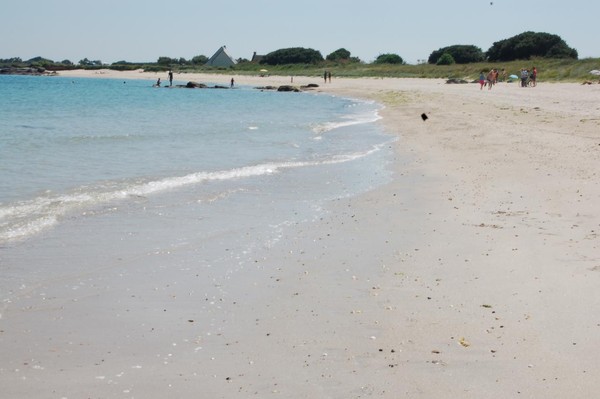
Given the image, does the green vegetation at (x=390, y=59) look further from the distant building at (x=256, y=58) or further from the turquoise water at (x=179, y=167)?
the turquoise water at (x=179, y=167)

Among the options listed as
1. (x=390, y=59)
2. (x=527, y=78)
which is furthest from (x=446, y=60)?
(x=527, y=78)

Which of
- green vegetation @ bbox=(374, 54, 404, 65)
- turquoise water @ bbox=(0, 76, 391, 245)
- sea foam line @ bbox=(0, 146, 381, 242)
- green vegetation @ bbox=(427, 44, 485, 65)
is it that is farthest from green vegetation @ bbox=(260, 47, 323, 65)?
sea foam line @ bbox=(0, 146, 381, 242)

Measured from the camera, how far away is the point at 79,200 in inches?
454

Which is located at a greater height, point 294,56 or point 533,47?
point 533,47

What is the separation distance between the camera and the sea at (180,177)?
9.59m

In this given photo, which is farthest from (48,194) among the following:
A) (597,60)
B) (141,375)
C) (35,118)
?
(597,60)

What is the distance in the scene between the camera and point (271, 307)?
6.25 metres

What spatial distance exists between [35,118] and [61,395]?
100ft

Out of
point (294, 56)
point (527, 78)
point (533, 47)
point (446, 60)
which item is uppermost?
point (533, 47)

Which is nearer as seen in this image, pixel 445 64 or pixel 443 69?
pixel 443 69

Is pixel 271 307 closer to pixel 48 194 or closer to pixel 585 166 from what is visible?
pixel 48 194

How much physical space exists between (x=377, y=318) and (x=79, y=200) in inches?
285

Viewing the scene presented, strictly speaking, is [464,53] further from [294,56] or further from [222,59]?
[222,59]

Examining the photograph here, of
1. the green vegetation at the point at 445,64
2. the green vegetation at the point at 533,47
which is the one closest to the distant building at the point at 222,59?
the green vegetation at the point at 445,64
